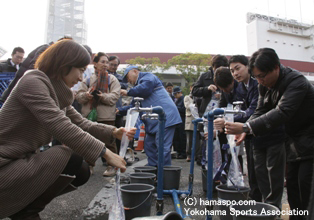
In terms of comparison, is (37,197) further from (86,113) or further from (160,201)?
(86,113)

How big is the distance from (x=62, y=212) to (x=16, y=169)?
1.19m

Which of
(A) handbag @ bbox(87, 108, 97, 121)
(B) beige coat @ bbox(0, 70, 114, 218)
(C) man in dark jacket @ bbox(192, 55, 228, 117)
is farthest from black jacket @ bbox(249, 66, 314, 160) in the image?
(A) handbag @ bbox(87, 108, 97, 121)

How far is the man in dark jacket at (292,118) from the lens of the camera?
1.88 metres

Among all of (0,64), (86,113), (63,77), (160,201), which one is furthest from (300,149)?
(0,64)

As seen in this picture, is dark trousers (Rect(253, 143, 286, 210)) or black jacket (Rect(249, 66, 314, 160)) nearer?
black jacket (Rect(249, 66, 314, 160))

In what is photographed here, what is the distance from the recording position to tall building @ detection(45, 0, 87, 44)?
32406mm

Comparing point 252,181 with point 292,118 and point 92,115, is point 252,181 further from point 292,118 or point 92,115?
point 92,115

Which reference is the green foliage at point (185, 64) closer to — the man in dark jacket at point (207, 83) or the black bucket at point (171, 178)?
the man in dark jacket at point (207, 83)

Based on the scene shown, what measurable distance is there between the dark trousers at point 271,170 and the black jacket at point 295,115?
29 centimetres

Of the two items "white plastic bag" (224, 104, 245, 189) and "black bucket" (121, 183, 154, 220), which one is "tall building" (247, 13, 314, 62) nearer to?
"white plastic bag" (224, 104, 245, 189)

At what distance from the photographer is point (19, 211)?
4.82ft

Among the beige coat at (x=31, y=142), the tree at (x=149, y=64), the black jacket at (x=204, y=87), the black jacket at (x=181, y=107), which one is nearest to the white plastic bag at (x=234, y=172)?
the beige coat at (x=31, y=142)

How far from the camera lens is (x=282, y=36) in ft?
157

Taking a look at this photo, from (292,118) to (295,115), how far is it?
0.04m
